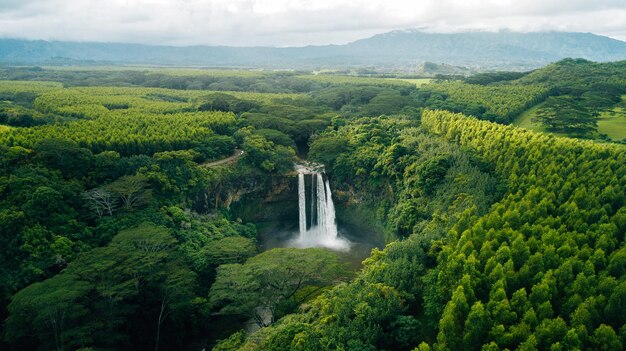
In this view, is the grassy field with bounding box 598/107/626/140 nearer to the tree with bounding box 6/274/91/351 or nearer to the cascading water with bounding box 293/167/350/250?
the cascading water with bounding box 293/167/350/250

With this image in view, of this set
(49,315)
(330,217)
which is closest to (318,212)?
(330,217)

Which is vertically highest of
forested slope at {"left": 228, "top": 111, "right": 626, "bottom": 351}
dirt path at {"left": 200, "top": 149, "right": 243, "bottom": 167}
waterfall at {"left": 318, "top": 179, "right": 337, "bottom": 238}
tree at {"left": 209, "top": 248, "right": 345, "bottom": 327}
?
dirt path at {"left": 200, "top": 149, "right": 243, "bottom": 167}

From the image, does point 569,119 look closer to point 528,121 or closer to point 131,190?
point 528,121

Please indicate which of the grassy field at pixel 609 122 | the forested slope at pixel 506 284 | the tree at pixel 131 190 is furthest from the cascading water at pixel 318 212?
the grassy field at pixel 609 122

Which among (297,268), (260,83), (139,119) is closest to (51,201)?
(297,268)

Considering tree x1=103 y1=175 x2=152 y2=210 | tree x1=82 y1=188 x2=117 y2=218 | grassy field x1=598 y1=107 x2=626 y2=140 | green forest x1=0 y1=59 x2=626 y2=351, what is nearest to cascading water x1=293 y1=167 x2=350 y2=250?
green forest x1=0 y1=59 x2=626 y2=351

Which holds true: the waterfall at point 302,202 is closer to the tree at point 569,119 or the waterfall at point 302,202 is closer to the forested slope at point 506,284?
the forested slope at point 506,284
